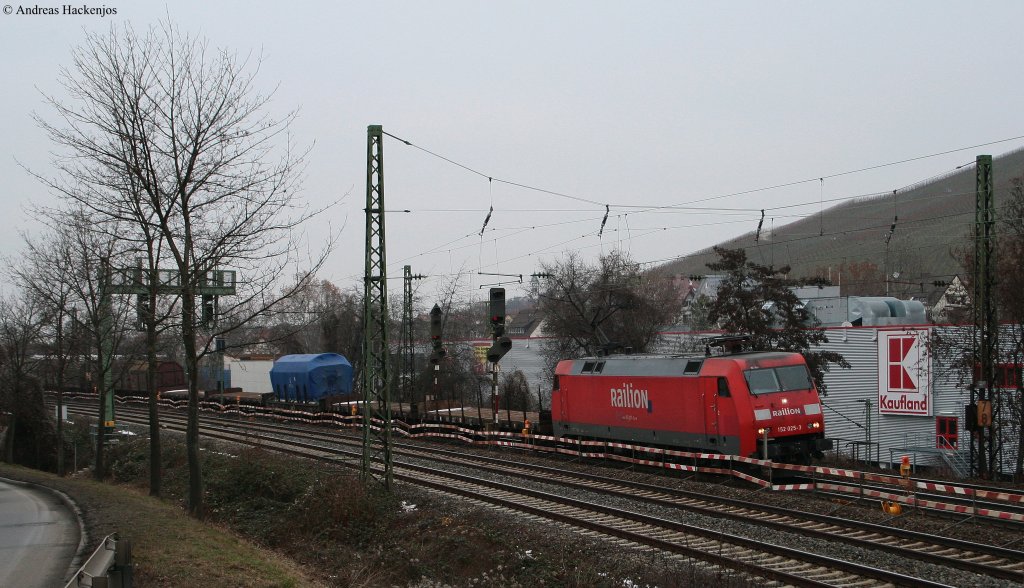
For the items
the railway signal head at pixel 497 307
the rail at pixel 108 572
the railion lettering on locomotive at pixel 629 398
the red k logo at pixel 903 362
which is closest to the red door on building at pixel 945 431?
the red k logo at pixel 903 362

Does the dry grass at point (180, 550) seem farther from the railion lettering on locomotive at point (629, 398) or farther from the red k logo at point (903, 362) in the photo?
the red k logo at point (903, 362)

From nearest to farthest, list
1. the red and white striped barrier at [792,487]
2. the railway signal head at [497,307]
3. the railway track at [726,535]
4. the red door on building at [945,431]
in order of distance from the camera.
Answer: the railway track at [726,535]
the red and white striped barrier at [792,487]
the railway signal head at [497,307]
the red door on building at [945,431]

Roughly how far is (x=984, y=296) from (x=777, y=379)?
745cm

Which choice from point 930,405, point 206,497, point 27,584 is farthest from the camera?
point 930,405

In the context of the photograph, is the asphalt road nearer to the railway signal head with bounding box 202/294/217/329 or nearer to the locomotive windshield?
the railway signal head with bounding box 202/294/217/329

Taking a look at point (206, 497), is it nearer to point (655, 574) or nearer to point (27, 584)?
point (27, 584)

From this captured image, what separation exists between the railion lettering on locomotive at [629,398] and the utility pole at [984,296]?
8.69 m

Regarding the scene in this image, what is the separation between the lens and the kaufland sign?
125ft

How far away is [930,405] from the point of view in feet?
125

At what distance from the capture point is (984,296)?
22.9 m

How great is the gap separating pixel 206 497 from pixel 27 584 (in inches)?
410

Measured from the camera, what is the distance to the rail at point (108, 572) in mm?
7125

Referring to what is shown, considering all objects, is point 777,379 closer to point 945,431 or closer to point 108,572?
point 108,572

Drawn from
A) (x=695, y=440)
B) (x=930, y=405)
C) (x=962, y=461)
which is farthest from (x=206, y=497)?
(x=930, y=405)
